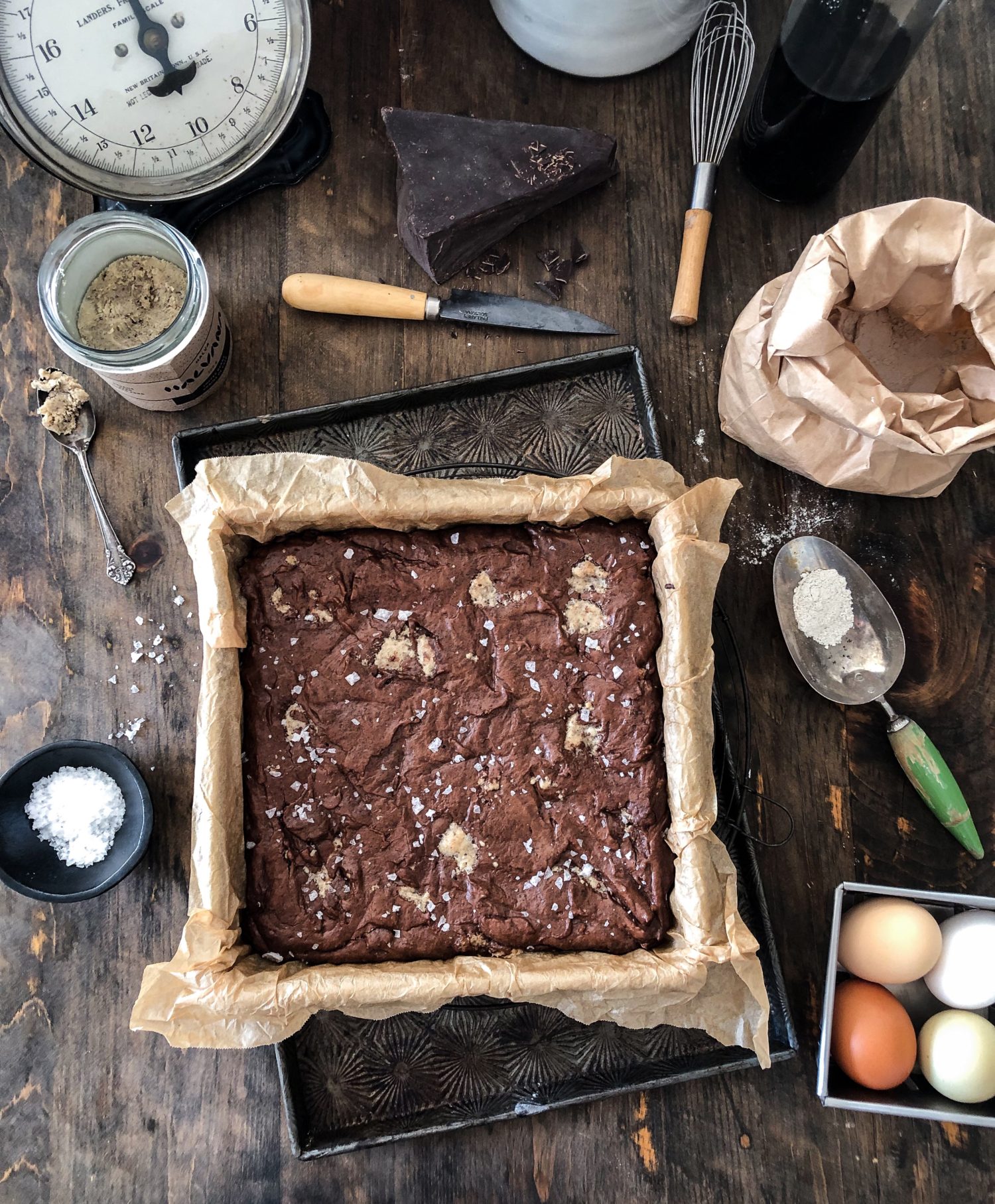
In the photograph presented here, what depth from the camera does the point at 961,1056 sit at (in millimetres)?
1694

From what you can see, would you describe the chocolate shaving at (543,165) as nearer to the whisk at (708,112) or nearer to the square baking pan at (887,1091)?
the whisk at (708,112)

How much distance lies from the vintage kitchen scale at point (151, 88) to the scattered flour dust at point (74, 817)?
1.20 m

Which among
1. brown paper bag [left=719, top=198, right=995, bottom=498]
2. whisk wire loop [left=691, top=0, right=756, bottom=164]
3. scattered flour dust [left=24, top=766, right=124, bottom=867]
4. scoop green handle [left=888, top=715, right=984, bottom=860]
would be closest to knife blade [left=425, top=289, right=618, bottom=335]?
brown paper bag [left=719, top=198, right=995, bottom=498]

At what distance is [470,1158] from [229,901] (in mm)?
807

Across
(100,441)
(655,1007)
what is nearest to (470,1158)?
(655,1007)

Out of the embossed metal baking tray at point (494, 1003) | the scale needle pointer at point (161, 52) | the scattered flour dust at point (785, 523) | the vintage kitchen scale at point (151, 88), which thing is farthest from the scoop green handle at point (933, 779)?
the scale needle pointer at point (161, 52)

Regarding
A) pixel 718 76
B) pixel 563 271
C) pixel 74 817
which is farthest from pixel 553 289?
pixel 74 817

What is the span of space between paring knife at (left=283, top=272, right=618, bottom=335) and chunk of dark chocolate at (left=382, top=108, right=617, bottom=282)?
106 mm

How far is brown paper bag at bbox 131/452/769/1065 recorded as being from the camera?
154 centimetres

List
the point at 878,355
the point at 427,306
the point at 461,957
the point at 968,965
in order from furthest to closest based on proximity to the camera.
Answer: the point at 427,306 < the point at 878,355 < the point at 968,965 < the point at 461,957

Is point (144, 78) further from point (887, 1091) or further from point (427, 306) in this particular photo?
point (887, 1091)

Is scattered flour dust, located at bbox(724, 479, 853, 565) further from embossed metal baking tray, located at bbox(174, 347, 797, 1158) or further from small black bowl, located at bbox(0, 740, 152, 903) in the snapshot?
small black bowl, located at bbox(0, 740, 152, 903)

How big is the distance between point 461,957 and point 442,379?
1.21 m

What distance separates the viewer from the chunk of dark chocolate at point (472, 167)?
6.20ft
